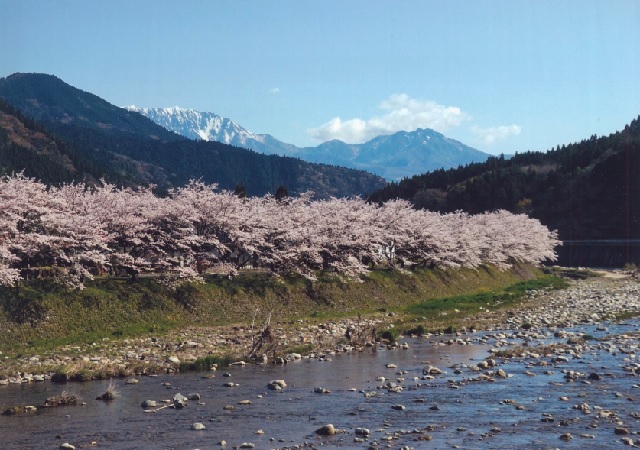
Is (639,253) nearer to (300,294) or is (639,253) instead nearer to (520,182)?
(520,182)

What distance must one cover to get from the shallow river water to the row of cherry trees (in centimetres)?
1348

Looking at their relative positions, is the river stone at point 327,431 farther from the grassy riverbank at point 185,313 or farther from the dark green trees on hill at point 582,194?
the dark green trees on hill at point 582,194

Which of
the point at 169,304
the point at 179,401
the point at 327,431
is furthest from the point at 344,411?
the point at 169,304

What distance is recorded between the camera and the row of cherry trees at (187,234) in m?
36.5

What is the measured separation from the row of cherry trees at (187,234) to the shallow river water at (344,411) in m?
13.5

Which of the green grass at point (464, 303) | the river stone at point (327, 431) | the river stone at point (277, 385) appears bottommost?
the green grass at point (464, 303)

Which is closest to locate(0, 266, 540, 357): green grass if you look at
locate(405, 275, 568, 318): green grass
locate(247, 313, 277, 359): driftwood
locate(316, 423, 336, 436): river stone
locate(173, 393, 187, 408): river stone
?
locate(405, 275, 568, 318): green grass

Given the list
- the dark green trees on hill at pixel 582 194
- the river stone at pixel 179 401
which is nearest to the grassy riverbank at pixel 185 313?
the river stone at pixel 179 401

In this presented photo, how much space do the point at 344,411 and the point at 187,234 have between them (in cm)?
2625

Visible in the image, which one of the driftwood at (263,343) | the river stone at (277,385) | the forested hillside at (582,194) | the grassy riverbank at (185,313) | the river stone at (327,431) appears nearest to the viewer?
the river stone at (327,431)

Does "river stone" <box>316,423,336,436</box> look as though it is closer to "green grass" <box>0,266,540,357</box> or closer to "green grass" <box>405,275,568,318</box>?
"green grass" <box>0,266,540,357</box>

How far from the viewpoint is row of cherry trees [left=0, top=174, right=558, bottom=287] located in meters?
36.5

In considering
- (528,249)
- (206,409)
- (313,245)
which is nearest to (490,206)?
(528,249)

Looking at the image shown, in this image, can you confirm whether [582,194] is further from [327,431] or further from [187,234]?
[327,431]
